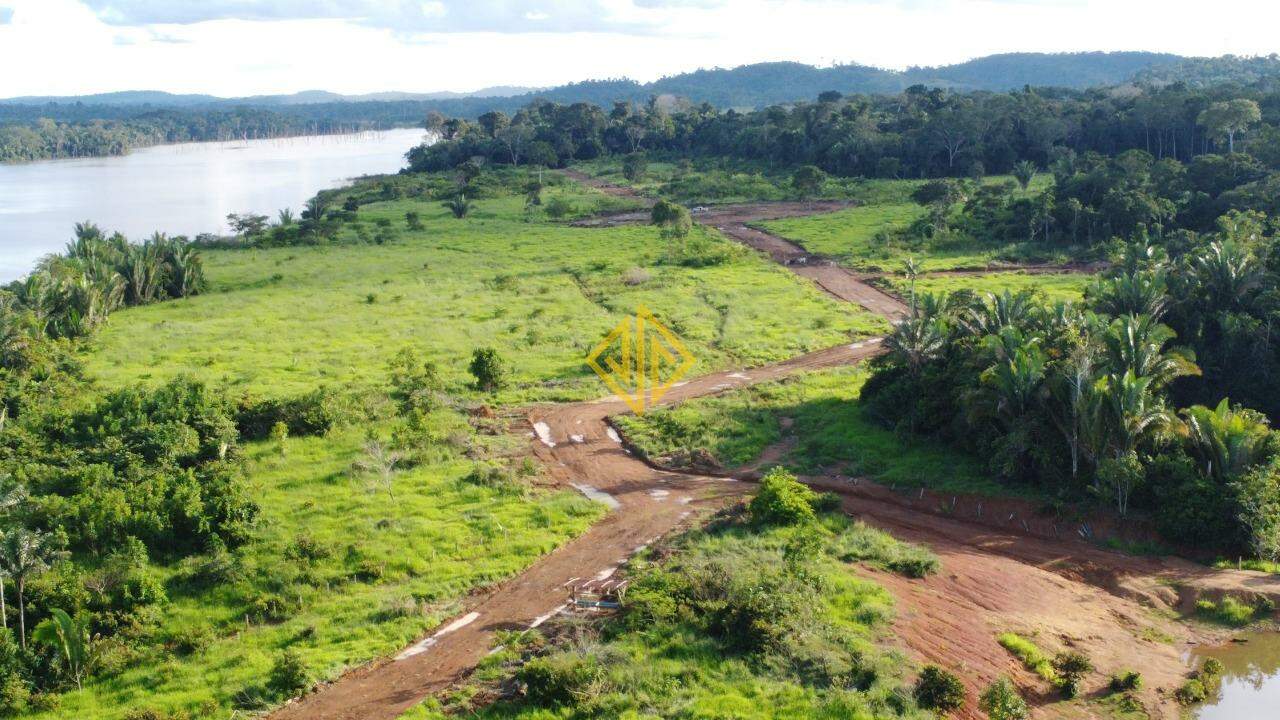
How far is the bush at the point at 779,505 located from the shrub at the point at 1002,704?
720cm

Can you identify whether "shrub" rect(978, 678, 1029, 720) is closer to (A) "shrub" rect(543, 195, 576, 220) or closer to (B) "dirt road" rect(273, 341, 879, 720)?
(B) "dirt road" rect(273, 341, 879, 720)

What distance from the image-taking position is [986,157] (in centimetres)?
9138

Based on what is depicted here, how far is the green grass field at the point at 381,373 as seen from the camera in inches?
758

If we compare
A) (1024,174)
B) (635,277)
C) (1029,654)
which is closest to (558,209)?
(635,277)

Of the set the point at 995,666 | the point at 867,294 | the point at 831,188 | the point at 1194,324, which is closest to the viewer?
the point at 995,666

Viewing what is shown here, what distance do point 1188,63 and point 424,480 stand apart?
21337 cm

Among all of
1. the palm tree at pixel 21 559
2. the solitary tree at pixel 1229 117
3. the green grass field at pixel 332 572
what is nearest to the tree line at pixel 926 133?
the solitary tree at pixel 1229 117

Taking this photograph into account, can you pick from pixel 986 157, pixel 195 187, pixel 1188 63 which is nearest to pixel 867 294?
pixel 986 157

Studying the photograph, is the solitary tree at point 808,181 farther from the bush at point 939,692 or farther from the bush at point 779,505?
the bush at point 939,692

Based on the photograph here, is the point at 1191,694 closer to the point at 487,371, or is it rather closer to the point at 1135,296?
the point at 1135,296

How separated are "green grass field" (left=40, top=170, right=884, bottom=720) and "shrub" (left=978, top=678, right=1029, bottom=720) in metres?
10.4

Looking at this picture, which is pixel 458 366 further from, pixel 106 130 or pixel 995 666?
pixel 106 130

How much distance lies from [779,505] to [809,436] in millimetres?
7252

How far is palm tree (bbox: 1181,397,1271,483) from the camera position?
23.1 meters
